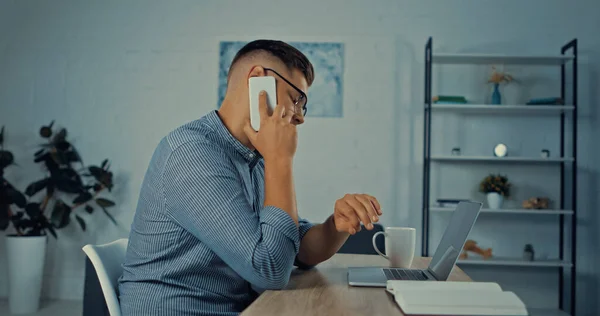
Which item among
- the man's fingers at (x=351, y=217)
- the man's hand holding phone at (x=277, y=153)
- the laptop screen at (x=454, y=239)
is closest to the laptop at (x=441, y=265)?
the laptop screen at (x=454, y=239)

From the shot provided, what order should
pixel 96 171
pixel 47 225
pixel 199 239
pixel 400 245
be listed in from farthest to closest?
1. pixel 96 171
2. pixel 47 225
3. pixel 400 245
4. pixel 199 239

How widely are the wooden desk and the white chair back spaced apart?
1.23 ft

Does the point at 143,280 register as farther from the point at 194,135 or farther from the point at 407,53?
the point at 407,53

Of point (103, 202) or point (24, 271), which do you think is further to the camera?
point (103, 202)

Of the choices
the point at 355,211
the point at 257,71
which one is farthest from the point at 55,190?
the point at 355,211

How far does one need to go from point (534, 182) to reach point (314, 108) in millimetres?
1558

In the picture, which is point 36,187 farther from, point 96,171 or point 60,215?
point 96,171

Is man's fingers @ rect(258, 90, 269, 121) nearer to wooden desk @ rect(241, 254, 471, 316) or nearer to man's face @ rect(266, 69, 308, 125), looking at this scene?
man's face @ rect(266, 69, 308, 125)

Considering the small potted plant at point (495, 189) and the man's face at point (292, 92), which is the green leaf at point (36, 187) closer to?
the small potted plant at point (495, 189)

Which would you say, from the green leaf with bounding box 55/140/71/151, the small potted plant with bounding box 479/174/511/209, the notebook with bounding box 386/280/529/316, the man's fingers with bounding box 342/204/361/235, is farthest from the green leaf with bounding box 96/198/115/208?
the notebook with bounding box 386/280/529/316

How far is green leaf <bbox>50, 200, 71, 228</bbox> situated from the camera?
4051 mm

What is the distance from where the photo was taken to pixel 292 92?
57.2 inches

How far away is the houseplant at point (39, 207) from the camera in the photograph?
4004 mm

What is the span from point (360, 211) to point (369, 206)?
2cm
